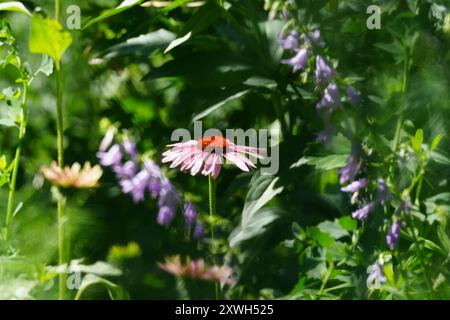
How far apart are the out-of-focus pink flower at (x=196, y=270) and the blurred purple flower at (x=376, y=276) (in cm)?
23

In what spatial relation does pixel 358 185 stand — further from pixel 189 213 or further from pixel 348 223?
pixel 189 213

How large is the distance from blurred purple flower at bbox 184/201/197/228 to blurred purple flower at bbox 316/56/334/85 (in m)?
0.28

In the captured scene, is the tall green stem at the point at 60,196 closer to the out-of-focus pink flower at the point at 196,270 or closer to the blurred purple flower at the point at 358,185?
the out-of-focus pink flower at the point at 196,270

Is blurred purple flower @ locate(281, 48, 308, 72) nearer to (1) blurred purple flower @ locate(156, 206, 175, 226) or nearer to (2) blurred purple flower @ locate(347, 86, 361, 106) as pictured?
(2) blurred purple flower @ locate(347, 86, 361, 106)

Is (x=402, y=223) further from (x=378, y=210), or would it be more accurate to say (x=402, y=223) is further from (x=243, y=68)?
(x=243, y=68)

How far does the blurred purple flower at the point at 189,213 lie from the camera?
131cm

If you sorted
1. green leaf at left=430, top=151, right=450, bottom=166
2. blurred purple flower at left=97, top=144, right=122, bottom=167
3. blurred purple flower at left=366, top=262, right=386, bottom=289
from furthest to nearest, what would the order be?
1. blurred purple flower at left=97, top=144, right=122, bottom=167
2. green leaf at left=430, top=151, right=450, bottom=166
3. blurred purple flower at left=366, top=262, right=386, bottom=289

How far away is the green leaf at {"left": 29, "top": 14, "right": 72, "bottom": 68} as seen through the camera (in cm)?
104

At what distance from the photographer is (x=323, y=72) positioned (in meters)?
1.22

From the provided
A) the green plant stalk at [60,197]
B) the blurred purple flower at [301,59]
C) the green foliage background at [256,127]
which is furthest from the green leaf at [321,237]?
the green plant stalk at [60,197]

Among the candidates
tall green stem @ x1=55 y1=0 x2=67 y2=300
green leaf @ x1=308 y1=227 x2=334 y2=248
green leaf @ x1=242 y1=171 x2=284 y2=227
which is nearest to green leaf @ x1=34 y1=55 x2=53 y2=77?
tall green stem @ x1=55 y1=0 x2=67 y2=300
